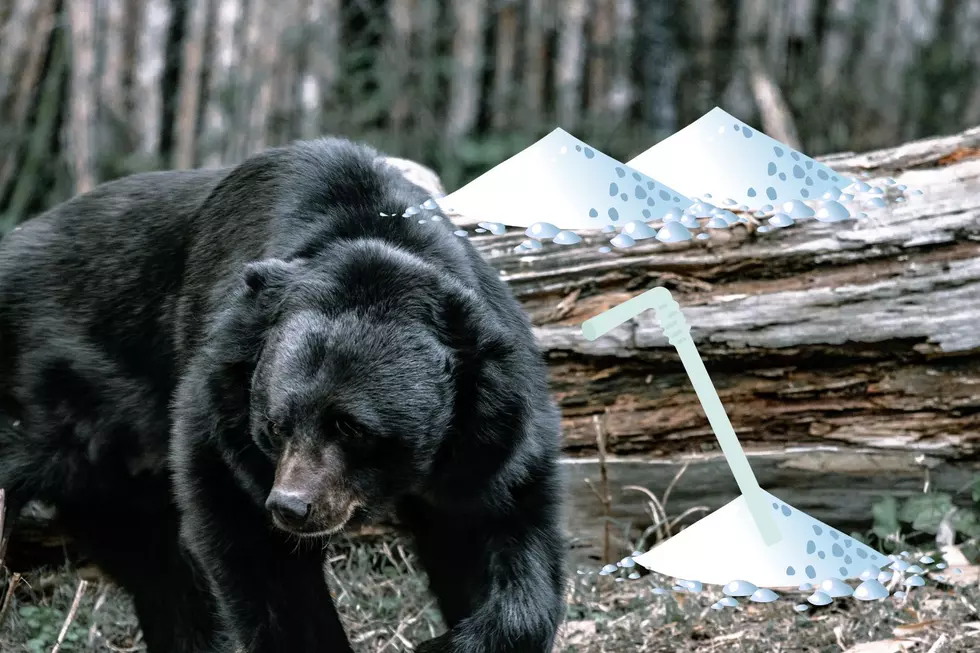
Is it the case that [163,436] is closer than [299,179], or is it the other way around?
[299,179]

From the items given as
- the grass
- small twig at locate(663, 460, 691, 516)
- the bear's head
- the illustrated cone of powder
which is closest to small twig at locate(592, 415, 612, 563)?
the grass

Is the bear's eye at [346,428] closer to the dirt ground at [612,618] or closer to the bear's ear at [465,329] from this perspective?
the bear's ear at [465,329]

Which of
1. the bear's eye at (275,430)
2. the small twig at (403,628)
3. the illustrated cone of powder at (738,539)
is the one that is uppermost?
the illustrated cone of powder at (738,539)

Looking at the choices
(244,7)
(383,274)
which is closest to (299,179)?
(383,274)

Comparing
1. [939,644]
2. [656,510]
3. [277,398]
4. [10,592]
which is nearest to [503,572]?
[277,398]

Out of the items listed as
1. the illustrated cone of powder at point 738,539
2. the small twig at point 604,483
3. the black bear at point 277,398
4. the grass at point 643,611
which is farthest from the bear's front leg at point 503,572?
the small twig at point 604,483

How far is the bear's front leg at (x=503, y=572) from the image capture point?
11.6 ft

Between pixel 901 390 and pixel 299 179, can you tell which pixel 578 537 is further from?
pixel 299 179

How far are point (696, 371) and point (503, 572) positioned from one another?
1.35 m

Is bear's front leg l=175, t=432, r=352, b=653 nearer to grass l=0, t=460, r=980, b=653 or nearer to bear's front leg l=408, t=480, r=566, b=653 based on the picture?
bear's front leg l=408, t=480, r=566, b=653

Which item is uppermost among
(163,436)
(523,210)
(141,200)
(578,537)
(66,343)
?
(523,210)

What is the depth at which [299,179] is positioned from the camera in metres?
3.93

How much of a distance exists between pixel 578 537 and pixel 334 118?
428 cm

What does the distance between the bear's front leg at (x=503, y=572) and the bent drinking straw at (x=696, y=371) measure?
121 cm
